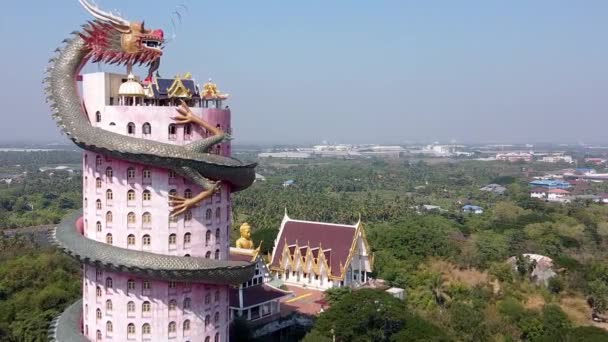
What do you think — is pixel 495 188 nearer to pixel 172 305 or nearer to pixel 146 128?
pixel 172 305

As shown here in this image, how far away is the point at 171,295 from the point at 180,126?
8721 mm

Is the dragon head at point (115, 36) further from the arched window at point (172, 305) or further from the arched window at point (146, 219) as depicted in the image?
the arched window at point (172, 305)

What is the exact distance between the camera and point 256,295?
5031cm

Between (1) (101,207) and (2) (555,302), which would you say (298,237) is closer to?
(2) (555,302)

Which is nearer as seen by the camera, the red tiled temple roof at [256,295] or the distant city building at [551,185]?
the red tiled temple roof at [256,295]

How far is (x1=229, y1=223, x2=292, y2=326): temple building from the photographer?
159ft

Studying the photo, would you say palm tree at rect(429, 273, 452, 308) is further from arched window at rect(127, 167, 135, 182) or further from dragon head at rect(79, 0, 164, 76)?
dragon head at rect(79, 0, 164, 76)

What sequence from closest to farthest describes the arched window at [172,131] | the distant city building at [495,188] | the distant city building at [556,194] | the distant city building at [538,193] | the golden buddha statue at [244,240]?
the arched window at [172,131]
the golden buddha statue at [244,240]
the distant city building at [556,194]
the distant city building at [538,193]
the distant city building at [495,188]

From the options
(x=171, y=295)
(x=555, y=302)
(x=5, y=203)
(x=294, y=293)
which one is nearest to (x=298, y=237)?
(x=294, y=293)

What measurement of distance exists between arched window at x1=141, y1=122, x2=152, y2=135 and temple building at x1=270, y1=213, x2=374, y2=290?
3019 centimetres

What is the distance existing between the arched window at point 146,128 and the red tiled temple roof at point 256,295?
2020cm

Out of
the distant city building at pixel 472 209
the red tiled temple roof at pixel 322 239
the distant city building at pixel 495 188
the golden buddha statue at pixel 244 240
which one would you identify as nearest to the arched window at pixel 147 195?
the golden buddha statue at pixel 244 240

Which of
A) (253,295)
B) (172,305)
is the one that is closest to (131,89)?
(172,305)

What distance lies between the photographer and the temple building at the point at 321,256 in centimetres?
5966
